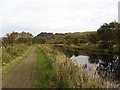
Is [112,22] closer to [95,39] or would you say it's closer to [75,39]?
[95,39]

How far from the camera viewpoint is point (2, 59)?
32.9 m

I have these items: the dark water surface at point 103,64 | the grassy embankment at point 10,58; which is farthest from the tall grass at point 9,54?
the dark water surface at point 103,64

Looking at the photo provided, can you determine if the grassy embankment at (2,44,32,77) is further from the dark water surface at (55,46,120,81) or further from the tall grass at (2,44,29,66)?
the dark water surface at (55,46,120,81)

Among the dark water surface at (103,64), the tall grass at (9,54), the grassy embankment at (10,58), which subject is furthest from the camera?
the tall grass at (9,54)

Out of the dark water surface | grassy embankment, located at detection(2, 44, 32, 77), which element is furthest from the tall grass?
the dark water surface

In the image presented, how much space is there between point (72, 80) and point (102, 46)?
64213 millimetres

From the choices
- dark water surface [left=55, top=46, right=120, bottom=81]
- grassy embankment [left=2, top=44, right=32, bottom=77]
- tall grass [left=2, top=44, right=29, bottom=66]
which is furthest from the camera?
tall grass [left=2, top=44, right=29, bottom=66]

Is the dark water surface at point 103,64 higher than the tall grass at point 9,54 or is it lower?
lower

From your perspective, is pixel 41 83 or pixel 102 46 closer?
pixel 41 83

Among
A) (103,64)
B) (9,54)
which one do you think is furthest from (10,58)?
(103,64)

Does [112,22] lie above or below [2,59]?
above

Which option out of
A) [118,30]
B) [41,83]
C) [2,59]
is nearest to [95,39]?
[118,30]

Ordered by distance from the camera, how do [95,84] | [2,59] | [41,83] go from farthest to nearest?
[2,59], [41,83], [95,84]

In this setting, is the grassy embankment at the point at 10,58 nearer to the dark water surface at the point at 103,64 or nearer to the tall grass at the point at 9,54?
the tall grass at the point at 9,54
